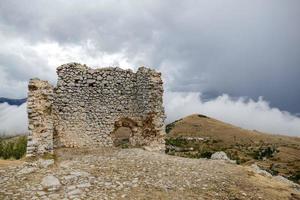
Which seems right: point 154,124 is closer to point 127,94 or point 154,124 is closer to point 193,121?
point 127,94

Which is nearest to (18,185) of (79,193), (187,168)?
(79,193)

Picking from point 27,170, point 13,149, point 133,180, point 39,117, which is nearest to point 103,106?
point 39,117

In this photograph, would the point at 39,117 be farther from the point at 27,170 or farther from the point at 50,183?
the point at 50,183

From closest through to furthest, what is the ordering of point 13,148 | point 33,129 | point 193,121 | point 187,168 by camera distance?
1. point 187,168
2. point 33,129
3. point 13,148
4. point 193,121

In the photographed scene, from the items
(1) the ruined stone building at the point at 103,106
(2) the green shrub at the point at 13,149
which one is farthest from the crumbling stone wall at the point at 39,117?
(2) the green shrub at the point at 13,149

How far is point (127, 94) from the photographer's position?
979 inches

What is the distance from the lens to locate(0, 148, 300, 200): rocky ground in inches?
541

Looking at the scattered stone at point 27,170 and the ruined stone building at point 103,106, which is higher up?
the ruined stone building at point 103,106

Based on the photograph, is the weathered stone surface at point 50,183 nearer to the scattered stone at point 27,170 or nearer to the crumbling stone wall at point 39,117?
the scattered stone at point 27,170

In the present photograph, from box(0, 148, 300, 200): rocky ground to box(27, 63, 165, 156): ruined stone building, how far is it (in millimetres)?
4555

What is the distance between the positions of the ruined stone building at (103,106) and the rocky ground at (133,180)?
4.56m

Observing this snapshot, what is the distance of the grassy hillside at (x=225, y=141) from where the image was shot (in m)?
79.4

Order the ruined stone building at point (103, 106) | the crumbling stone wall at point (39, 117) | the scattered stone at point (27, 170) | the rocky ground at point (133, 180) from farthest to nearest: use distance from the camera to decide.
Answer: the ruined stone building at point (103, 106) → the crumbling stone wall at point (39, 117) → the scattered stone at point (27, 170) → the rocky ground at point (133, 180)

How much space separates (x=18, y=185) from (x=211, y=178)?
7011mm
